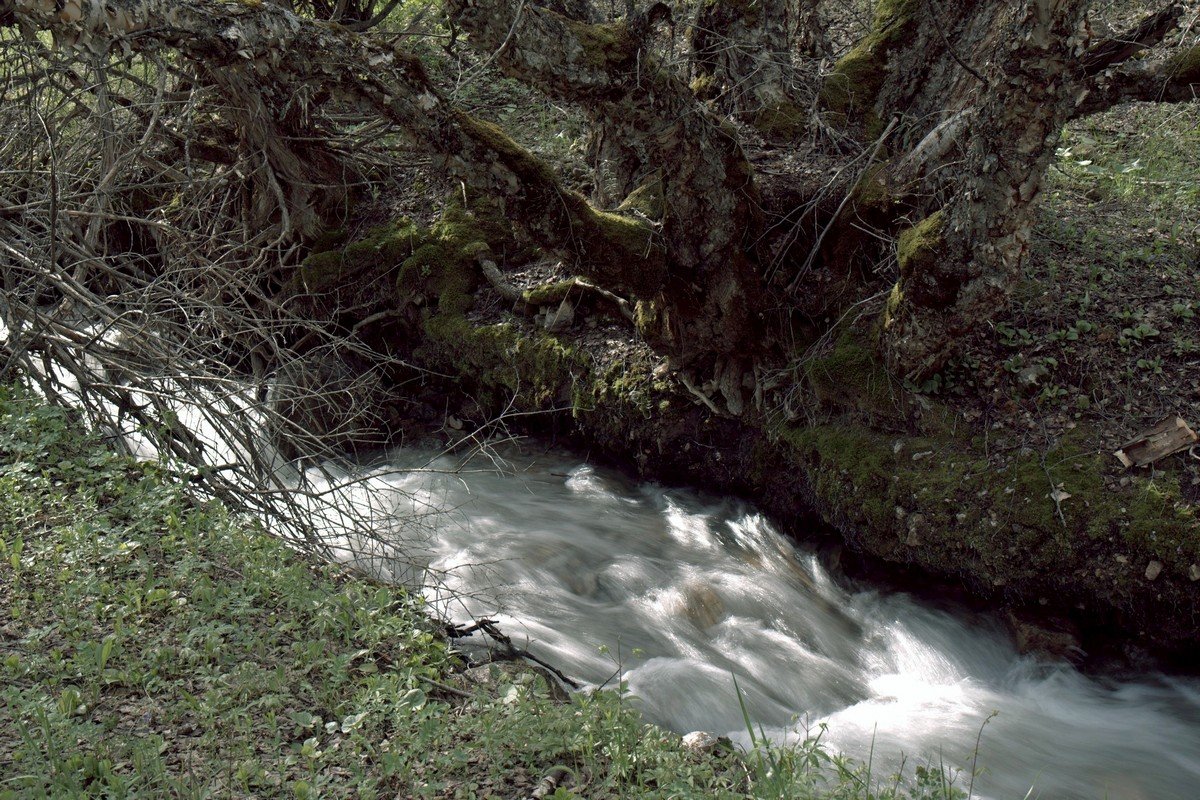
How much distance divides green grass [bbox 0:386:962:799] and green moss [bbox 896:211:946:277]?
8.57 ft

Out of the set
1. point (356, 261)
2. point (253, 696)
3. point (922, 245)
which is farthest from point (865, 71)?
point (253, 696)

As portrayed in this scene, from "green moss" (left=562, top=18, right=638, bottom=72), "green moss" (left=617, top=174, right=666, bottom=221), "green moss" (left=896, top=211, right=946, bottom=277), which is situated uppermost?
"green moss" (left=562, top=18, right=638, bottom=72)

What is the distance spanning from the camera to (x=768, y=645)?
17.4 ft

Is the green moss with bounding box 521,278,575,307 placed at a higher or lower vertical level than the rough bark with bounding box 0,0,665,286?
lower

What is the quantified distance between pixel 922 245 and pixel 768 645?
2.39 meters

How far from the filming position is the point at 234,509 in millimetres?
4438

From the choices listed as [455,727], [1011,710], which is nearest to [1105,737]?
[1011,710]

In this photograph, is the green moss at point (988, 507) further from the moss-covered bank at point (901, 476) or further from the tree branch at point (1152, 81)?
the tree branch at point (1152, 81)

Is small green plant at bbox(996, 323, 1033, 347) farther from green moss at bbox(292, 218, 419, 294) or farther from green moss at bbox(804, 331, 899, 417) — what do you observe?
green moss at bbox(292, 218, 419, 294)

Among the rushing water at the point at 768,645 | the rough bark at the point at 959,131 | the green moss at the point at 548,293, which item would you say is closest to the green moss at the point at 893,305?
the rough bark at the point at 959,131

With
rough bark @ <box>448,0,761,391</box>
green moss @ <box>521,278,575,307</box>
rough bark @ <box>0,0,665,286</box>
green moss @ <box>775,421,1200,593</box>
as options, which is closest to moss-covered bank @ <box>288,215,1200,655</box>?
green moss @ <box>775,421,1200,593</box>

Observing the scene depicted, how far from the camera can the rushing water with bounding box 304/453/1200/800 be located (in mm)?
4445

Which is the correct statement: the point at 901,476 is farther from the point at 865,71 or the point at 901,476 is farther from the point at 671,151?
the point at 865,71

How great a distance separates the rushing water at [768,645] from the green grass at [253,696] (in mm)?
466
